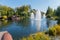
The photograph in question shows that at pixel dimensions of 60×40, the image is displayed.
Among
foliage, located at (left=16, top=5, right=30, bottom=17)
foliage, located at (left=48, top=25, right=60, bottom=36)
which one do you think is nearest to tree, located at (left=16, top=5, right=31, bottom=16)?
foliage, located at (left=16, top=5, right=30, bottom=17)

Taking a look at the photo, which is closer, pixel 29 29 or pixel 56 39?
pixel 29 29

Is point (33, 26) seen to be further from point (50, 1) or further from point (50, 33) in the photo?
point (50, 1)

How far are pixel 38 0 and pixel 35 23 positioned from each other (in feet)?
1.63

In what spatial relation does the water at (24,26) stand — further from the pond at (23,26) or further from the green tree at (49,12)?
the green tree at (49,12)

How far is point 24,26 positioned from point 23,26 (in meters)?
0.03

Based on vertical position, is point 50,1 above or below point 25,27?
above

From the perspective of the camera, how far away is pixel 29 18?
301 cm

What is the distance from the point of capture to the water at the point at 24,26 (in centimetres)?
300

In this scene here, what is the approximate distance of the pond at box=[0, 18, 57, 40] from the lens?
3004mm

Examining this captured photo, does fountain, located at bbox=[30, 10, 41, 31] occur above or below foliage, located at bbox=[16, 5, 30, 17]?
below

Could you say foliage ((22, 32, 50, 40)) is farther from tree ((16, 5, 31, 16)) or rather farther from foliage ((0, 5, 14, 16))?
foliage ((0, 5, 14, 16))

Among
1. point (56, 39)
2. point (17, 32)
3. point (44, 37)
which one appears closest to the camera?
point (44, 37)

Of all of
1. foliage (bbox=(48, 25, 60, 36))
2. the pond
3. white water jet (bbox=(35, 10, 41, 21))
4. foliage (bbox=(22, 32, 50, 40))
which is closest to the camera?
foliage (bbox=(22, 32, 50, 40))

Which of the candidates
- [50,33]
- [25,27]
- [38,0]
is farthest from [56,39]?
[38,0]
